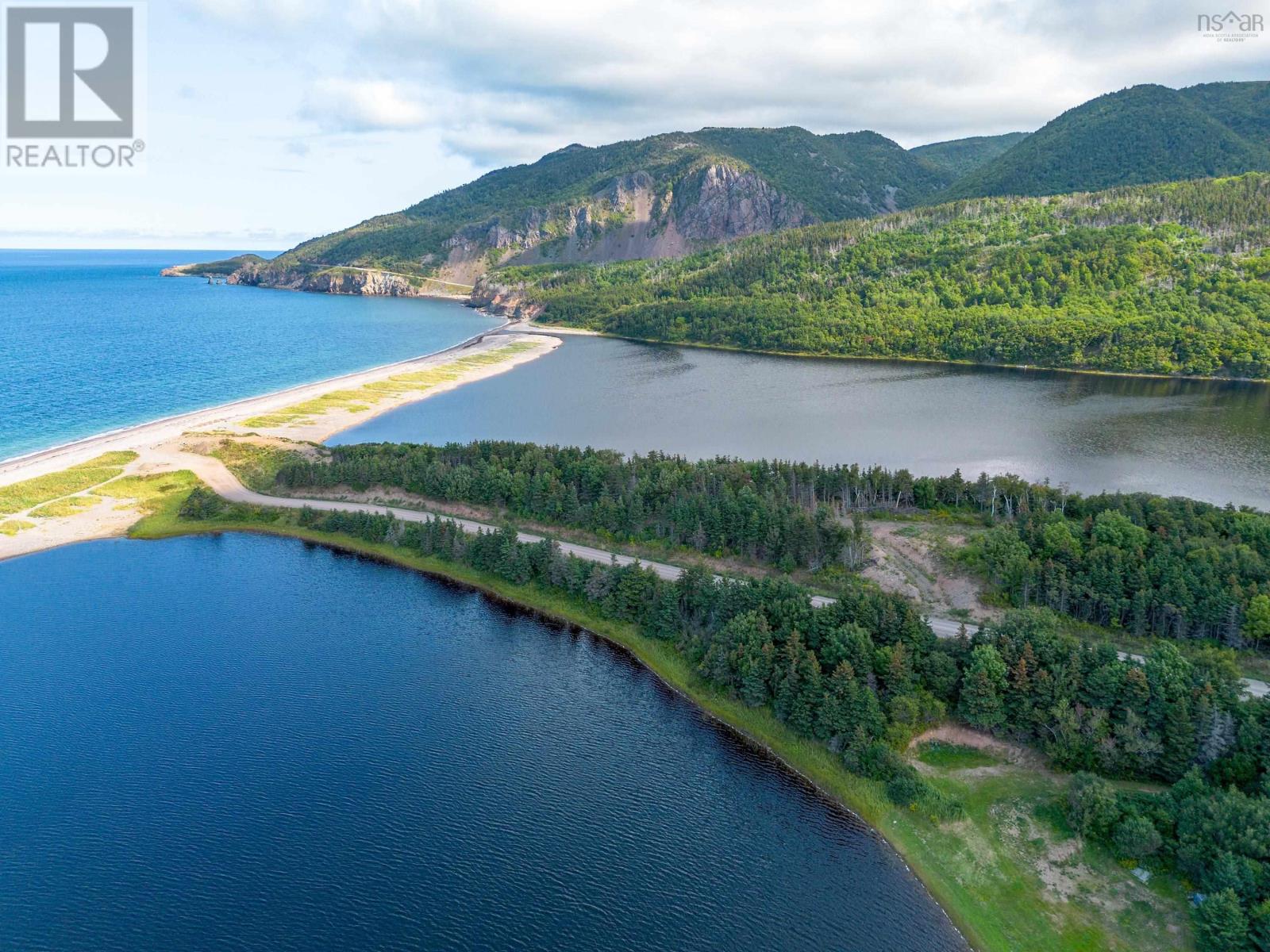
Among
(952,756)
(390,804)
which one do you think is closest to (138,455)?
(390,804)

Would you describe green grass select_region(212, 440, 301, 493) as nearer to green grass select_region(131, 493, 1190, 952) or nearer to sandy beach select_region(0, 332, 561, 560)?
sandy beach select_region(0, 332, 561, 560)

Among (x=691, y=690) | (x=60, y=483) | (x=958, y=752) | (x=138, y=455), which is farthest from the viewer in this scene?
(x=138, y=455)

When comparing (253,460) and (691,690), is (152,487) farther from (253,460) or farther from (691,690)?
(691,690)

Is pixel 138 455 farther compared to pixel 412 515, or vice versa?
pixel 138 455

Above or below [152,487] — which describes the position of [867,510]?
above

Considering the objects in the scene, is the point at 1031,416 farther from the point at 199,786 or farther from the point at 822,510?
the point at 199,786
